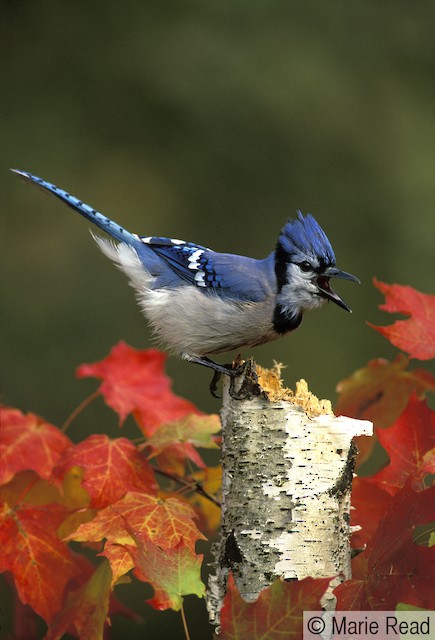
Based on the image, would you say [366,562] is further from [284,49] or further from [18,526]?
[284,49]

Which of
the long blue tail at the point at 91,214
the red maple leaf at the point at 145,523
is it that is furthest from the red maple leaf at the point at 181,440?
the long blue tail at the point at 91,214

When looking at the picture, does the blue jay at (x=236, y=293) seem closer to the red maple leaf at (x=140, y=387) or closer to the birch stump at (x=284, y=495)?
the red maple leaf at (x=140, y=387)

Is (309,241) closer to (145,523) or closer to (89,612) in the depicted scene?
(145,523)

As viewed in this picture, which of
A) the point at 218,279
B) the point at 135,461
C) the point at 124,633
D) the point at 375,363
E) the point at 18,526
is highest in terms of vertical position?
the point at 218,279

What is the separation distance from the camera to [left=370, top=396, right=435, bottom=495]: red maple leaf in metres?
1.18

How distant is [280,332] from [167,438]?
0.48 metres

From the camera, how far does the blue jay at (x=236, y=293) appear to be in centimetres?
166

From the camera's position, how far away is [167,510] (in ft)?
3.81

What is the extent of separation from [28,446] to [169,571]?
22.1 inches

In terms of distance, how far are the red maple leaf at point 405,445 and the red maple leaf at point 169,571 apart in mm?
371

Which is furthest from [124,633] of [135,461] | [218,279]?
[135,461]

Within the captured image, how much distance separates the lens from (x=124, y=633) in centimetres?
308

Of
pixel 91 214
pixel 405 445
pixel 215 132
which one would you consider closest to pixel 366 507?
pixel 405 445

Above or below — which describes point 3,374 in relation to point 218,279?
below
